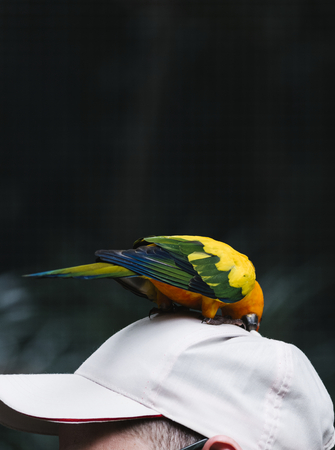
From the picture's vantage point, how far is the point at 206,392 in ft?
1.95

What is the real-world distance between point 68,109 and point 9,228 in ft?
1.95

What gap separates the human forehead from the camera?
59 centimetres

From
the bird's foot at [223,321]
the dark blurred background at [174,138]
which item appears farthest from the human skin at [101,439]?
the dark blurred background at [174,138]

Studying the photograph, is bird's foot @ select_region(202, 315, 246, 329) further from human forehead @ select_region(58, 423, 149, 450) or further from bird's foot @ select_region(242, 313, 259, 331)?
human forehead @ select_region(58, 423, 149, 450)

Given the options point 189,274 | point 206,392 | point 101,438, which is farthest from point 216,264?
point 101,438

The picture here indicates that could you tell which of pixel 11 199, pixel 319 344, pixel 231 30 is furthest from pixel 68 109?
pixel 319 344

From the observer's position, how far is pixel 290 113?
6.48 ft

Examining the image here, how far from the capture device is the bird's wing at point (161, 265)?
25.0 inches

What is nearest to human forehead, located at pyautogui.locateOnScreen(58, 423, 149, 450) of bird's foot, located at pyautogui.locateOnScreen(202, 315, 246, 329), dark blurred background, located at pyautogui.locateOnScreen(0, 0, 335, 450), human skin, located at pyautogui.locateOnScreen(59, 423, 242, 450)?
human skin, located at pyautogui.locateOnScreen(59, 423, 242, 450)

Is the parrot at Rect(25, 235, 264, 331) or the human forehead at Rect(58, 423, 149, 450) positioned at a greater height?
the parrot at Rect(25, 235, 264, 331)

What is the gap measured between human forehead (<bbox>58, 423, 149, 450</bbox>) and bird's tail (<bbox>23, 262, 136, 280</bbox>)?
0.70ft

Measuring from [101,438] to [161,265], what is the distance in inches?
10.2

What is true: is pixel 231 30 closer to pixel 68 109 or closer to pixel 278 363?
pixel 68 109

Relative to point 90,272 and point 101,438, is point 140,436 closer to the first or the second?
point 101,438
